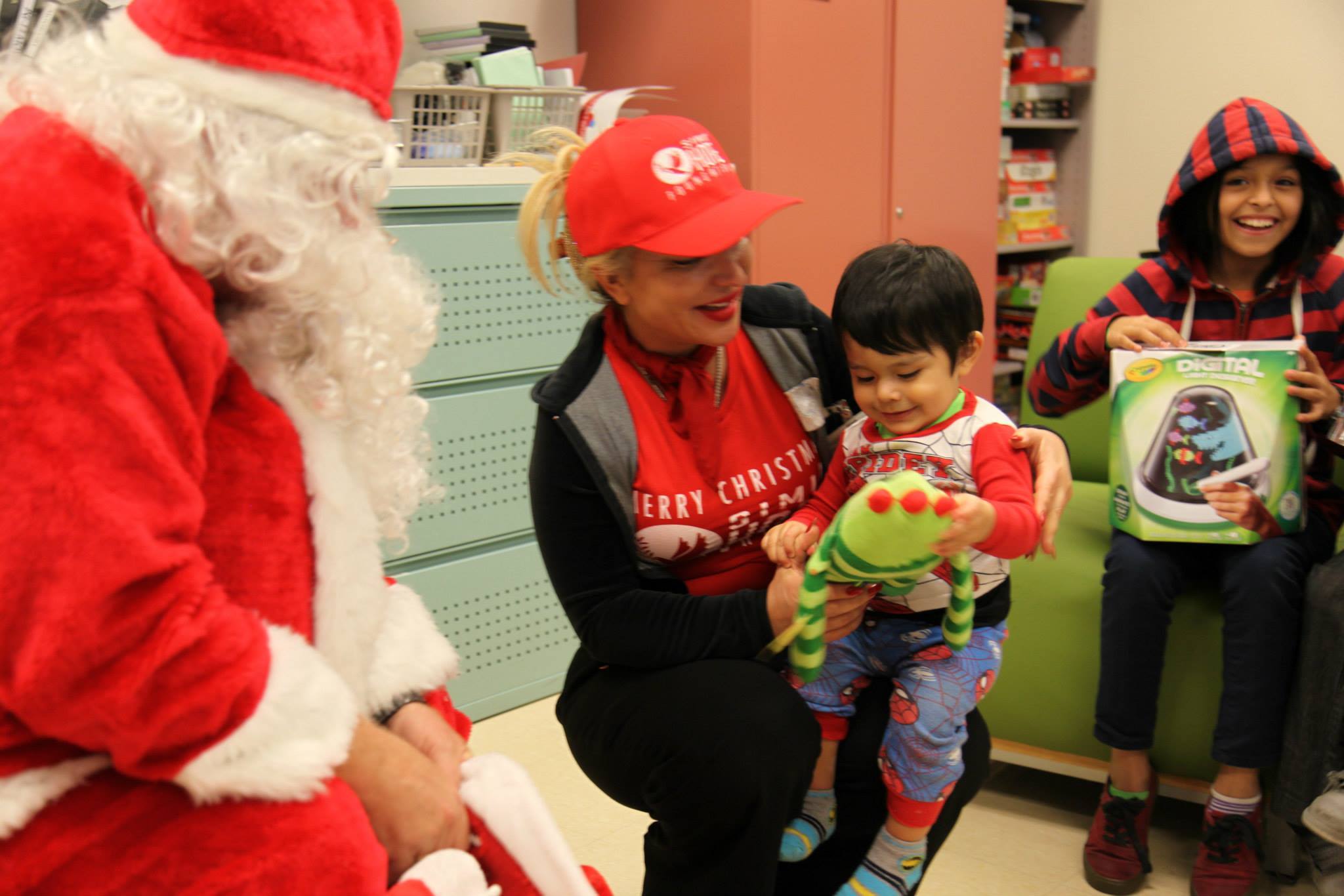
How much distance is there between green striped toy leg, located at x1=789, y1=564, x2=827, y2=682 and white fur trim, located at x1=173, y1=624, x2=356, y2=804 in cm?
53

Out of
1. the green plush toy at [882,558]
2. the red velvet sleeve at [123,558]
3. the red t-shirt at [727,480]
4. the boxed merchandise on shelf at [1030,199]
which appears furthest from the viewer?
the boxed merchandise on shelf at [1030,199]

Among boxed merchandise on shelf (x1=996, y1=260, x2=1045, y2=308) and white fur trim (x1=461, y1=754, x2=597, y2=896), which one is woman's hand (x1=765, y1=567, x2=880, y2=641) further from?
boxed merchandise on shelf (x1=996, y1=260, x2=1045, y2=308)

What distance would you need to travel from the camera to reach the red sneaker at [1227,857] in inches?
A: 66.4

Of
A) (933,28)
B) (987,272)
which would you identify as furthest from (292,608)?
(987,272)

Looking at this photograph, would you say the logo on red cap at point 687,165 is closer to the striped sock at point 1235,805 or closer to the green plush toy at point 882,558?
the green plush toy at point 882,558

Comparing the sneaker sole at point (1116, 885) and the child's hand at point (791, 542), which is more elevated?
the child's hand at point (791, 542)

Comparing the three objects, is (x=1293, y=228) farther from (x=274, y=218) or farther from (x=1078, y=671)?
(x=274, y=218)

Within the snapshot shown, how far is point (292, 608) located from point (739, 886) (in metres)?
0.60

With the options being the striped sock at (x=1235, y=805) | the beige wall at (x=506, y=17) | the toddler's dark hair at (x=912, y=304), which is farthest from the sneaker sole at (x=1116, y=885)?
the beige wall at (x=506, y=17)

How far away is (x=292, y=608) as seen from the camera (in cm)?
86

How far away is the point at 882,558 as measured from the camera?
1.11 m

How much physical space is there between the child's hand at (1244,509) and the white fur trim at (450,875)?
135cm

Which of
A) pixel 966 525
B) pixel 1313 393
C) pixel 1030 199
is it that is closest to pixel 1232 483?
pixel 1313 393

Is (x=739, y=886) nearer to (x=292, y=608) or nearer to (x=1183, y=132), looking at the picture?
(x=292, y=608)
